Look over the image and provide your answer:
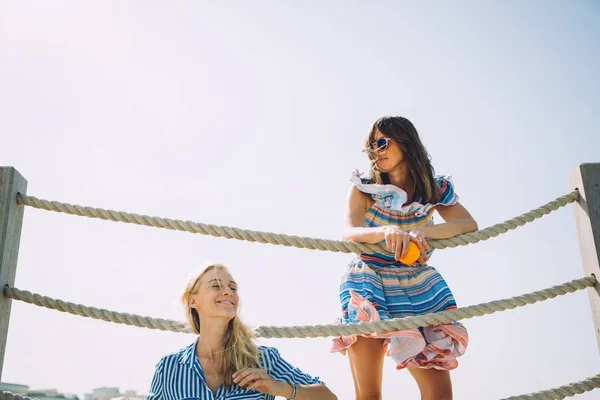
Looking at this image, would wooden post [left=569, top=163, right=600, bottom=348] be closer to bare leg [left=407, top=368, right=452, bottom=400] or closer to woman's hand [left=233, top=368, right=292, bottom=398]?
bare leg [left=407, top=368, right=452, bottom=400]

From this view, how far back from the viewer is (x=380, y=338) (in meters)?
2.41

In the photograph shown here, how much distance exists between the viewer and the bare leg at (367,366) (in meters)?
2.29

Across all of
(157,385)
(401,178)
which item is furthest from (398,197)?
(157,385)

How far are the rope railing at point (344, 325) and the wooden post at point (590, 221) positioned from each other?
0.06m

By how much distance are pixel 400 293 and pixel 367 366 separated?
357 mm

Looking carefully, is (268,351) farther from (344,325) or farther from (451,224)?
(451,224)

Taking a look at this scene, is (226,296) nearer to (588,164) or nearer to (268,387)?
(268,387)

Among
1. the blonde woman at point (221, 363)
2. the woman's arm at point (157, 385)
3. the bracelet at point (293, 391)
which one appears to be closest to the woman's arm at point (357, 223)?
the blonde woman at point (221, 363)

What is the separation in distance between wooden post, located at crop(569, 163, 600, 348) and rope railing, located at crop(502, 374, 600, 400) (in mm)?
149

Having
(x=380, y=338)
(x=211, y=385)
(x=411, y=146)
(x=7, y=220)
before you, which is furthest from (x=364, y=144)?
(x=7, y=220)

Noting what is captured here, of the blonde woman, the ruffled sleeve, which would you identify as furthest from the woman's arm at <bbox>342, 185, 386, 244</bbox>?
the blonde woman

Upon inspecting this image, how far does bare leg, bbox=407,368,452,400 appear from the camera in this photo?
2307 millimetres

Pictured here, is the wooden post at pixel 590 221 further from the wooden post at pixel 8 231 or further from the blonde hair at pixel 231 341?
the wooden post at pixel 8 231

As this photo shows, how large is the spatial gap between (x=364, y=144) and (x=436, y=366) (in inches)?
43.1
